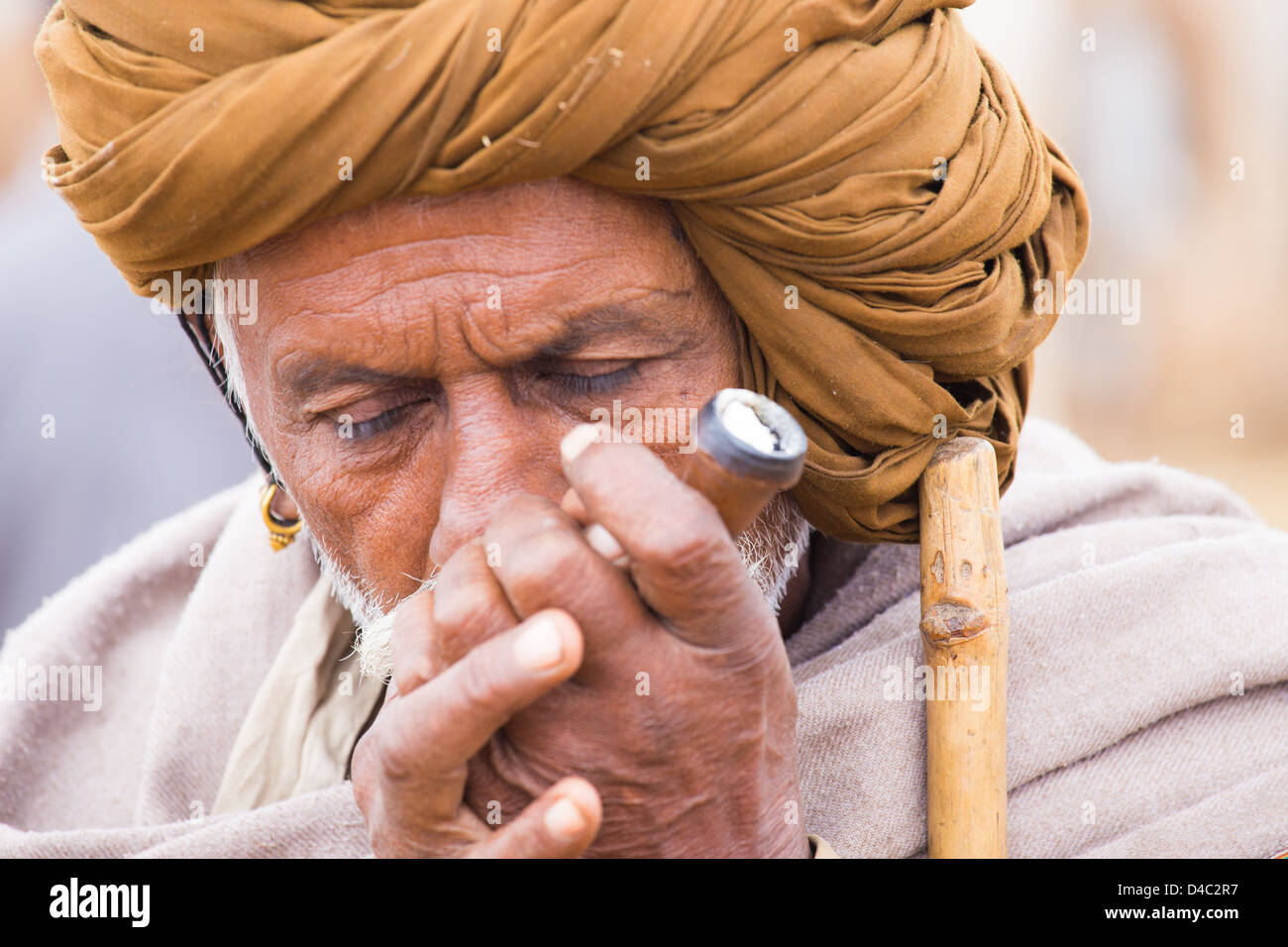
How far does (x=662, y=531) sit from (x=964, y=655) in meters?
0.77

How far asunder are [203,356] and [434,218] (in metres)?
0.91

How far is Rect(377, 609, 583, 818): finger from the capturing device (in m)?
1.32

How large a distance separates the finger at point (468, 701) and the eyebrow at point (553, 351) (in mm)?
575

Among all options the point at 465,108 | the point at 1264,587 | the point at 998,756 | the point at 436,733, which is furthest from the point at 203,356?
the point at 1264,587

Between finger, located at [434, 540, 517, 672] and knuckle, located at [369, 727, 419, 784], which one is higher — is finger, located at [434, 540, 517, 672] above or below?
above

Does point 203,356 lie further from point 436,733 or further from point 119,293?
point 119,293

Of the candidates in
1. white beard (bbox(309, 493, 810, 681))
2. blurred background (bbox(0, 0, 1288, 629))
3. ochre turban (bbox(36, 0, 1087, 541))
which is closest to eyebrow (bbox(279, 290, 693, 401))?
ochre turban (bbox(36, 0, 1087, 541))

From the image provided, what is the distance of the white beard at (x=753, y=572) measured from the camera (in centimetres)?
203

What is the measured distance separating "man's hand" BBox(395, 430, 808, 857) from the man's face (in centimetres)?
37

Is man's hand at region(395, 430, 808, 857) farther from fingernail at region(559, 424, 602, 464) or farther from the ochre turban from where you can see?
the ochre turban

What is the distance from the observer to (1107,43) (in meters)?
10.5

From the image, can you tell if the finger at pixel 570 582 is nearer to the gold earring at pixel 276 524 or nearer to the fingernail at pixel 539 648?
the fingernail at pixel 539 648

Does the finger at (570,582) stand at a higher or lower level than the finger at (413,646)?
higher

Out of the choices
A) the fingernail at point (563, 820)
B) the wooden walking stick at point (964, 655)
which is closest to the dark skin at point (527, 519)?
the fingernail at point (563, 820)
